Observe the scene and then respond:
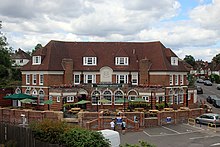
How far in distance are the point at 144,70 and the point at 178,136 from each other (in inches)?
702

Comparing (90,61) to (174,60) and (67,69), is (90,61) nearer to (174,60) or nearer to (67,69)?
(67,69)

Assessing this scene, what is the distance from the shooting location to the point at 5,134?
70.8 ft

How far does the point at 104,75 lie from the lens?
43938 millimetres

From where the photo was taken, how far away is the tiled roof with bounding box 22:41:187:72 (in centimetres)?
4309

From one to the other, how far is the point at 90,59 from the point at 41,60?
708 cm

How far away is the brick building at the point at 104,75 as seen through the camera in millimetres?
40719

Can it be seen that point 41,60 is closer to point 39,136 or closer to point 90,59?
point 90,59

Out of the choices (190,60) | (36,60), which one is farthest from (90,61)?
(190,60)

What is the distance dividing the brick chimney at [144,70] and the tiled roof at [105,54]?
25.5 inches

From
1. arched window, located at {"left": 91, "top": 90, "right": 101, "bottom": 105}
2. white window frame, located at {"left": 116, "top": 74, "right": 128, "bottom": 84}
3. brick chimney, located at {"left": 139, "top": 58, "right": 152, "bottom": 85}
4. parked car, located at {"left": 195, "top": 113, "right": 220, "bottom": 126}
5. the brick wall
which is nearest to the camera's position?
parked car, located at {"left": 195, "top": 113, "right": 220, "bottom": 126}

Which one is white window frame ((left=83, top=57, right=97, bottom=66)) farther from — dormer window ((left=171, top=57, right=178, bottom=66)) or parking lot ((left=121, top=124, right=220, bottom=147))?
parking lot ((left=121, top=124, right=220, bottom=147))

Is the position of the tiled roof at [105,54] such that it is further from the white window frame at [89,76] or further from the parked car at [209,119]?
the parked car at [209,119]

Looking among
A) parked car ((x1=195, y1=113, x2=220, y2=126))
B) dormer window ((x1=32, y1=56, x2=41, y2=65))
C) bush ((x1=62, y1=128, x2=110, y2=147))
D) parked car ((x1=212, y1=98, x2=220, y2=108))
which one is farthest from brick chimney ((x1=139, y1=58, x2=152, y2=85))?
bush ((x1=62, y1=128, x2=110, y2=147))

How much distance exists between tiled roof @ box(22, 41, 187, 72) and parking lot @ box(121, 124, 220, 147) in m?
13.3
